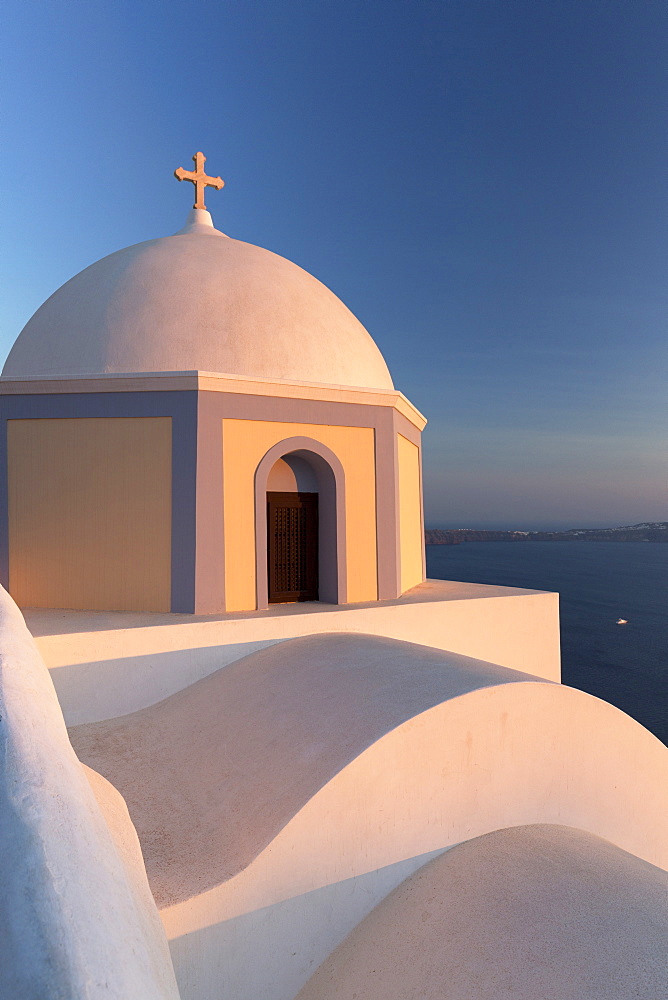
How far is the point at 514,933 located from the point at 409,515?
659 cm

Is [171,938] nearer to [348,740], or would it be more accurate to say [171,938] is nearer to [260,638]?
[348,740]

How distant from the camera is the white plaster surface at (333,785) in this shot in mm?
3434

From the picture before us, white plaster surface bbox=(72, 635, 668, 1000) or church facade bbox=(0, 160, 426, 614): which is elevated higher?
church facade bbox=(0, 160, 426, 614)

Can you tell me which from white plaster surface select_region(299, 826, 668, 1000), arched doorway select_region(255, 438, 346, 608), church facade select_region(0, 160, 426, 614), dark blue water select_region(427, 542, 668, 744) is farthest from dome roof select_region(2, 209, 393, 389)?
dark blue water select_region(427, 542, 668, 744)

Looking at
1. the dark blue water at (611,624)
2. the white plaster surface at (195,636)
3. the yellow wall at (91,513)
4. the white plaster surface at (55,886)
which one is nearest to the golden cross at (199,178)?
the yellow wall at (91,513)

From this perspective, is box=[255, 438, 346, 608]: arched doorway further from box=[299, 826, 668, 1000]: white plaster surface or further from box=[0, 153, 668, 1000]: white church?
box=[299, 826, 668, 1000]: white plaster surface

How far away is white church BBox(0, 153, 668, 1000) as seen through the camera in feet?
9.18

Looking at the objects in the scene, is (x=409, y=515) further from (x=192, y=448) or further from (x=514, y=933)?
(x=514, y=933)

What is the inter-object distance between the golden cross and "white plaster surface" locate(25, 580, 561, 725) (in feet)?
20.6

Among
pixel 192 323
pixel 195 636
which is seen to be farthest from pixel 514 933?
pixel 192 323

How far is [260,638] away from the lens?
256 inches

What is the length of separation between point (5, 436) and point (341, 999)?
6449 millimetres

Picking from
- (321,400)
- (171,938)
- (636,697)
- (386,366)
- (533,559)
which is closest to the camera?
(171,938)

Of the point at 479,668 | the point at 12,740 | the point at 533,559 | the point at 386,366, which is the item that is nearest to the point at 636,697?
the point at 386,366
